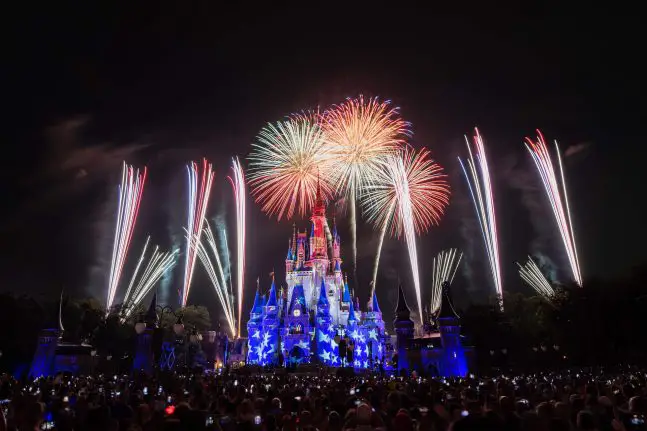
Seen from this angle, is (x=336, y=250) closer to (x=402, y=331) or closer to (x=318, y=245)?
(x=318, y=245)

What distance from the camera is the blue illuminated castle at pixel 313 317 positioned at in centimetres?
8425

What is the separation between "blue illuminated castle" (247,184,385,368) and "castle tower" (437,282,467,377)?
25.8 meters

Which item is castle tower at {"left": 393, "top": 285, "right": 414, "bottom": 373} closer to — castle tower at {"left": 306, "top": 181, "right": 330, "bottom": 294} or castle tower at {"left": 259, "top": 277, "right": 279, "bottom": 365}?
castle tower at {"left": 259, "top": 277, "right": 279, "bottom": 365}

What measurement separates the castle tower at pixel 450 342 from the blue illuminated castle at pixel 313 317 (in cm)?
2582

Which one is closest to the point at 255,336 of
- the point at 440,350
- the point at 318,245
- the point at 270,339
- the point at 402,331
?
the point at 270,339

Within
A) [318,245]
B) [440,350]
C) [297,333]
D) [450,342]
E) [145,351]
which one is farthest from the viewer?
[318,245]

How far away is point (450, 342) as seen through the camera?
46.4 metres

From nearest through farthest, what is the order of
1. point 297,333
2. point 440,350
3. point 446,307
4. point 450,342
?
1. point 450,342
2. point 440,350
3. point 446,307
4. point 297,333

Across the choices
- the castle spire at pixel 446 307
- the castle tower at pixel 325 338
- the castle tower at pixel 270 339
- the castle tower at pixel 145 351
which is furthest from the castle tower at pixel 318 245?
the castle spire at pixel 446 307

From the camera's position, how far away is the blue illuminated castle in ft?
276

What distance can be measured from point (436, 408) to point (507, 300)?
77.3 m

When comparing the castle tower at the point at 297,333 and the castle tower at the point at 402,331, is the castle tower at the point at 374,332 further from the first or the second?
the castle tower at the point at 402,331

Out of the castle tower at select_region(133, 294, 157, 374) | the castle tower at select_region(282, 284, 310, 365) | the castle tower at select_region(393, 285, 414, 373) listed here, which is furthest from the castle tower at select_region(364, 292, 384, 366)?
the castle tower at select_region(133, 294, 157, 374)

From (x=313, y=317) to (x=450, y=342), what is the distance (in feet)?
155
